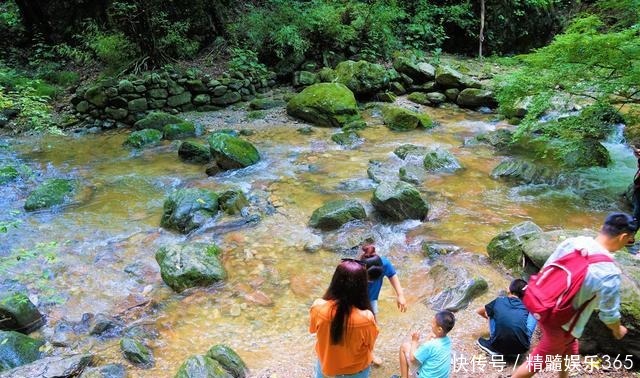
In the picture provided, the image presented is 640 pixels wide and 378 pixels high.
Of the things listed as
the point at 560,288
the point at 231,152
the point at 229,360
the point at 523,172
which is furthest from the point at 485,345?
the point at 231,152

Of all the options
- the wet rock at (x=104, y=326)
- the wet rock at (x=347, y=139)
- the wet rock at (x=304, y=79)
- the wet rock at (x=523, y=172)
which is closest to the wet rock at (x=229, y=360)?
the wet rock at (x=104, y=326)

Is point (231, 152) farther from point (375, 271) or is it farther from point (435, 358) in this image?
point (435, 358)

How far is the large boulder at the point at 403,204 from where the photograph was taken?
7059 mm

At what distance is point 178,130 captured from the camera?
11477 millimetres

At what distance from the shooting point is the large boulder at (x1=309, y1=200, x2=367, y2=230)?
687cm

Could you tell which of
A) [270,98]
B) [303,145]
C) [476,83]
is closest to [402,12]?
[476,83]

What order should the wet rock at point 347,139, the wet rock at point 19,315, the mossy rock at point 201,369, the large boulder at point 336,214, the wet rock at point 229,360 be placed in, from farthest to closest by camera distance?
the wet rock at point 347,139 < the large boulder at point 336,214 < the wet rock at point 19,315 < the wet rock at point 229,360 < the mossy rock at point 201,369

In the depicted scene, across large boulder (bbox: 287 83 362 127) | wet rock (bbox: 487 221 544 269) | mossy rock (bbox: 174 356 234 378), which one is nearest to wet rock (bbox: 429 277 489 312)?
wet rock (bbox: 487 221 544 269)

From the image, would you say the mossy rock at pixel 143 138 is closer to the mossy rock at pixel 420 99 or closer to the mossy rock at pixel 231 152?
the mossy rock at pixel 231 152

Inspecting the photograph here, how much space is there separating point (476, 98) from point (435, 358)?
1210 centimetres

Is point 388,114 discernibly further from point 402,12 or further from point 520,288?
point 520,288

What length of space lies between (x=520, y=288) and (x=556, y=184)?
17.9ft

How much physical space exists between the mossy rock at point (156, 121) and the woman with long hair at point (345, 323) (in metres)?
10.0

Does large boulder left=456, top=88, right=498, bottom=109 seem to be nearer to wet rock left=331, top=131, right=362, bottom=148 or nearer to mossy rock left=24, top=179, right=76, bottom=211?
wet rock left=331, top=131, right=362, bottom=148
